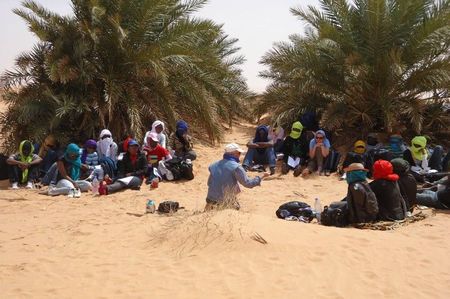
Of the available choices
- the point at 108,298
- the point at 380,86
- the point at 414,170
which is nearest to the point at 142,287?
the point at 108,298

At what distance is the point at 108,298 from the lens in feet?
14.7

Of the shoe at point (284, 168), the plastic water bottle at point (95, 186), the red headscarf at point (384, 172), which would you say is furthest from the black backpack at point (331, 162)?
the plastic water bottle at point (95, 186)

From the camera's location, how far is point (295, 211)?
732 centimetres

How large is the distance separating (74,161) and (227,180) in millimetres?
3745

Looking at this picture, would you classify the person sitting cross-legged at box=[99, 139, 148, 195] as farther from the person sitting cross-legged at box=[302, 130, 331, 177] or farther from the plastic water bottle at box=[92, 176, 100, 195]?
the person sitting cross-legged at box=[302, 130, 331, 177]

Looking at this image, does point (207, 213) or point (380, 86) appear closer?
point (207, 213)

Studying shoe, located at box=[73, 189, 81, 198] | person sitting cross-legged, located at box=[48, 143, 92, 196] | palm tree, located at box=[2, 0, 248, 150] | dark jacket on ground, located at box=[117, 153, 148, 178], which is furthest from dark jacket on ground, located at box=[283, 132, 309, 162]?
shoe, located at box=[73, 189, 81, 198]

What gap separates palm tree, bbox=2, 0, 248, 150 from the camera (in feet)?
35.2

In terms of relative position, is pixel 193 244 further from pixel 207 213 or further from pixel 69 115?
pixel 69 115

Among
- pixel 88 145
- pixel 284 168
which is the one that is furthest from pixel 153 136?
pixel 284 168

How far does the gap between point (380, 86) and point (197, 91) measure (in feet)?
14.1

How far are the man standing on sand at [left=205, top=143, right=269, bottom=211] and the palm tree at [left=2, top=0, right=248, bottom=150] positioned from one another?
4.24 meters

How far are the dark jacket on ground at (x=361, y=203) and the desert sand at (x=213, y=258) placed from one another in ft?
1.35

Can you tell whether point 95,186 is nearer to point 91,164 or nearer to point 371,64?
point 91,164
